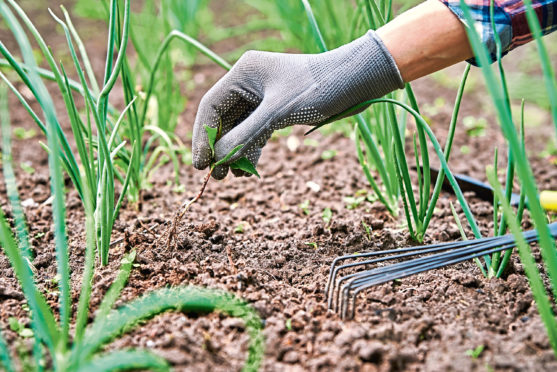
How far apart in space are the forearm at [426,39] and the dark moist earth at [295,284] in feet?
1.69

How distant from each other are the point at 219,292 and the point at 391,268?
379 mm

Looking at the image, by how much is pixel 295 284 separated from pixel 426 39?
679 millimetres

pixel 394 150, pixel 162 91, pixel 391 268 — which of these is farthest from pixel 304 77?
pixel 162 91

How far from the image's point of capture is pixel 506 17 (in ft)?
3.75

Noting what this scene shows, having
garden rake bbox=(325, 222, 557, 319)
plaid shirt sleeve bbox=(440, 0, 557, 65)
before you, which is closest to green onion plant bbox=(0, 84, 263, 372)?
garden rake bbox=(325, 222, 557, 319)

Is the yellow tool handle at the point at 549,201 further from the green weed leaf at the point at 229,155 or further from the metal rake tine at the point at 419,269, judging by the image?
the green weed leaf at the point at 229,155

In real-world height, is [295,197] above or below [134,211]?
below

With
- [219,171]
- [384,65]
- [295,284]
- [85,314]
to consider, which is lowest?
[295,284]

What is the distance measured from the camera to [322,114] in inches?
51.4

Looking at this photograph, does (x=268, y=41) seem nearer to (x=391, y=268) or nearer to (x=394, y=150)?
(x=394, y=150)

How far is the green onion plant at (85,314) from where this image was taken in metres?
0.80

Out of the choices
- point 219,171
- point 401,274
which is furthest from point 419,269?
point 219,171

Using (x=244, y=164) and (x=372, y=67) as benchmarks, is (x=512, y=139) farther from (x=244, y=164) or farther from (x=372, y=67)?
(x=244, y=164)

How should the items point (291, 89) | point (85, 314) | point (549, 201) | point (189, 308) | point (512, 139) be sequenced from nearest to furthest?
1. point (512, 139)
2. point (85, 314)
3. point (189, 308)
4. point (549, 201)
5. point (291, 89)
